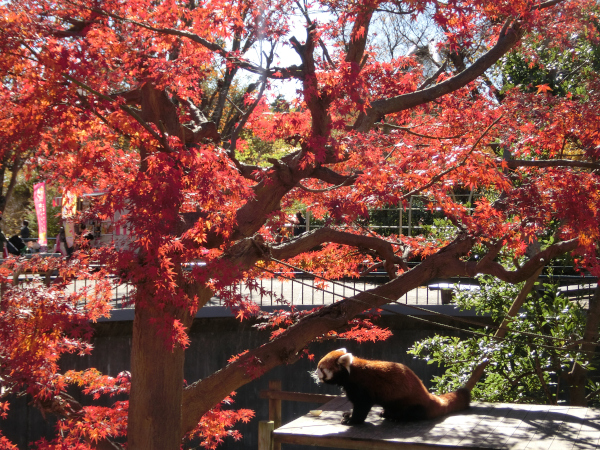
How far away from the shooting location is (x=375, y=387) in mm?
5027

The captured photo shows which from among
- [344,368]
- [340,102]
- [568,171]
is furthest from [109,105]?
[568,171]

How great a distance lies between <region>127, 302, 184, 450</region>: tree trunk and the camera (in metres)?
5.00

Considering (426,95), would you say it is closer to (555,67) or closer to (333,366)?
(333,366)

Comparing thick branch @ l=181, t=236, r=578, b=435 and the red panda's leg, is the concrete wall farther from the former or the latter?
the red panda's leg

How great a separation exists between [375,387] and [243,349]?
5.40 m

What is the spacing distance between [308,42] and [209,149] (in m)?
1.41

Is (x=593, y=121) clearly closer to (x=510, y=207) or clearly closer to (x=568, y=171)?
(x=568, y=171)

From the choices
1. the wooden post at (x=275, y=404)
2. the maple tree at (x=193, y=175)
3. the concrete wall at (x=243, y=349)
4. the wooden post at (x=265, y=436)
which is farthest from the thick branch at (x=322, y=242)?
the concrete wall at (x=243, y=349)

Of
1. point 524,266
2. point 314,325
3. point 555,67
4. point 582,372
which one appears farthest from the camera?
point 555,67

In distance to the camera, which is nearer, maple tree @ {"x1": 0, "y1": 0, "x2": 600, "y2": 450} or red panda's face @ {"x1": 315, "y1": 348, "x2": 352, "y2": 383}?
maple tree @ {"x1": 0, "y1": 0, "x2": 600, "y2": 450}

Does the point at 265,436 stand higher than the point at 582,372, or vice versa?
the point at 582,372

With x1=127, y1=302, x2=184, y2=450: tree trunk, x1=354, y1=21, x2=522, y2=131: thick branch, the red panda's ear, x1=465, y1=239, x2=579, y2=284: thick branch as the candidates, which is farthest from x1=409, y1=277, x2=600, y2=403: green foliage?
x1=127, y1=302, x2=184, y2=450: tree trunk

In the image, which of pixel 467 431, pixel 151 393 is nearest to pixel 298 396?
pixel 151 393

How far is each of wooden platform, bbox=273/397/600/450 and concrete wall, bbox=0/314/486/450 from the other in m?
4.54
